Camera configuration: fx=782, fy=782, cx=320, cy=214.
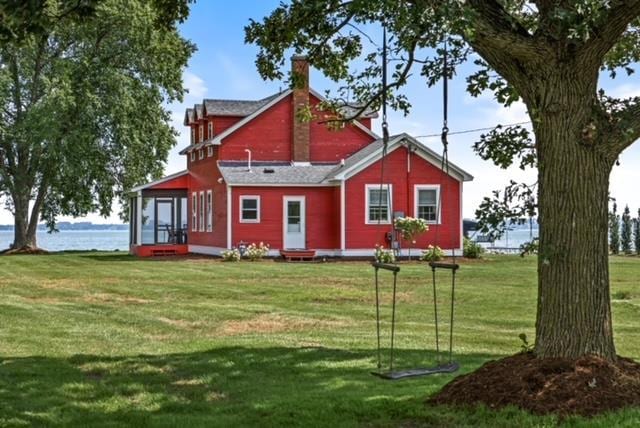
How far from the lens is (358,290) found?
16359 millimetres

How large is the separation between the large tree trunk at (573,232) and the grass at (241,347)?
83cm

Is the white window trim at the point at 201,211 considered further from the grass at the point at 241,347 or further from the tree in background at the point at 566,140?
the tree in background at the point at 566,140

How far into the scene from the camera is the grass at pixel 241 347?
589 cm

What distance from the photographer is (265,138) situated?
29.7 m

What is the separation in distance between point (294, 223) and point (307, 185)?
144cm

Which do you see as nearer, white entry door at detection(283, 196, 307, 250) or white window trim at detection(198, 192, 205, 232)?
white entry door at detection(283, 196, 307, 250)

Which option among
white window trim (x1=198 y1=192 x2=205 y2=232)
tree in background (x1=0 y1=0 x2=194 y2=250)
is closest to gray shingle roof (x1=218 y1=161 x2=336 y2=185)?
white window trim (x1=198 y1=192 x2=205 y2=232)

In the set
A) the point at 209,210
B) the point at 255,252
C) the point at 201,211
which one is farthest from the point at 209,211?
the point at 255,252

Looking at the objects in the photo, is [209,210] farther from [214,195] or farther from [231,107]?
[231,107]

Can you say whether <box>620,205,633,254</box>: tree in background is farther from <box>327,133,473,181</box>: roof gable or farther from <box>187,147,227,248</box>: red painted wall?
<box>187,147,227,248</box>: red painted wall

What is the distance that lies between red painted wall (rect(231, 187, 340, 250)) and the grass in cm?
806

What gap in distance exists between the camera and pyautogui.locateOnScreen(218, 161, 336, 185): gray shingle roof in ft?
90.6

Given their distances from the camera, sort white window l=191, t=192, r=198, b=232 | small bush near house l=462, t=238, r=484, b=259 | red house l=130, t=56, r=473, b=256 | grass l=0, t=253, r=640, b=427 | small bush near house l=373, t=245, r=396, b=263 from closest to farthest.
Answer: grass l=0, t=253, r=640, b=427 → small bush near house l=373, t=245, r=396, b=263 → red house l=130, t=56, r=473, b=256 → small bush near house l=462, t=238, r=484, b=259 → white window l=191, t=192, r=198, b=232

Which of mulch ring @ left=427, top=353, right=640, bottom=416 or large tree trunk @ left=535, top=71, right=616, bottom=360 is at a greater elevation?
large tree trunk @ left=535, top=71, right=616, bottom=360
